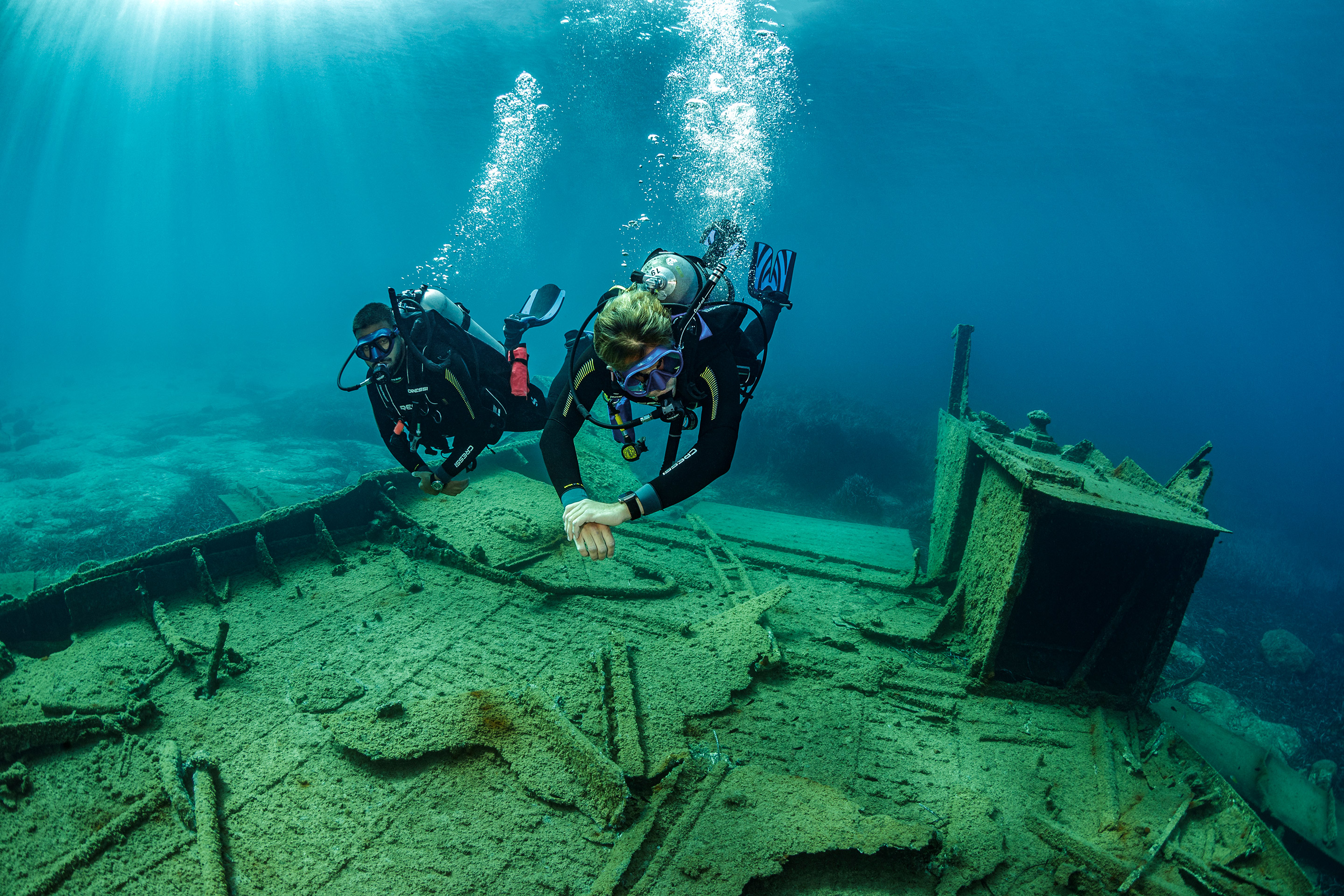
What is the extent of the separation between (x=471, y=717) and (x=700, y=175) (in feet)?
192

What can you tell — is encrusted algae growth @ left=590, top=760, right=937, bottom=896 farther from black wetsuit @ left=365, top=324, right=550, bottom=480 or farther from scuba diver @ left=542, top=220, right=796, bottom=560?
black wetsuit @ left=365, top=324, right=550, bottom=480

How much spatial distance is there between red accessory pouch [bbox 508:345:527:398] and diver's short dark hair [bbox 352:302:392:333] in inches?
32.7

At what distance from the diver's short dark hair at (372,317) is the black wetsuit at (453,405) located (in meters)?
0.23

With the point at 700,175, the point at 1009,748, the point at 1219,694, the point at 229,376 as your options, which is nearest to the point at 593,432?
the point at 1009,748

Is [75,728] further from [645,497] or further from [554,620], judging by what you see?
[645,497]

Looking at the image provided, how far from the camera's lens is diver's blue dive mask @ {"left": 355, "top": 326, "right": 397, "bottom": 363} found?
11.4 ft

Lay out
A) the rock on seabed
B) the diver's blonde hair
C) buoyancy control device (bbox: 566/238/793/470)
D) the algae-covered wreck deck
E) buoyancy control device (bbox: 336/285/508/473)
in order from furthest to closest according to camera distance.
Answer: the rock on seabed
buoyancy control device (bbox: 336/285/508/473)
the algae-covered wreck deck
buoyancy control device (bbox: 566/238/793/470)
the diver's blonde hair

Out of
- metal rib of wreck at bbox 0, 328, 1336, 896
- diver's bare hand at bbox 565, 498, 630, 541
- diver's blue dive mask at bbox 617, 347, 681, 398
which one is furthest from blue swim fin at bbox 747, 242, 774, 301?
metal rib of wreck at bbox 0, 328, 1336, 896

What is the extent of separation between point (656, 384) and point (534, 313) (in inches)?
85.6

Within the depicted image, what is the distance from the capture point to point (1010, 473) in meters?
4.88

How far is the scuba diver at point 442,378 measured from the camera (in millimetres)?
3559

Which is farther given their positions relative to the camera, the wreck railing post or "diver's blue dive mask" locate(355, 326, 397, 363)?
the wreck railing post

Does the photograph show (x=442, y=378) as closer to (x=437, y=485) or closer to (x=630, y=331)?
(x=437, y=485)

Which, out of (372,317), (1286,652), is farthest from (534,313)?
(1286,652)
